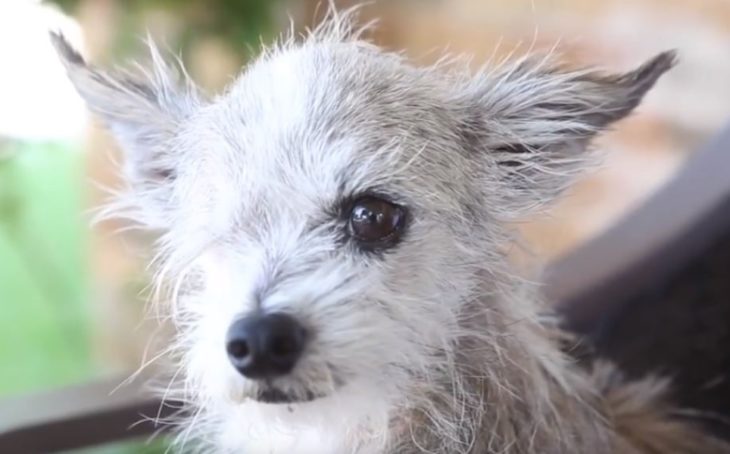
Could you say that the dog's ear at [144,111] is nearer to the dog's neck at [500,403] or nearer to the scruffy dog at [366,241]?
the scruffy dog at [366,241]

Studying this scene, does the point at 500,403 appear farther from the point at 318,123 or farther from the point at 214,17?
the point at 214,17

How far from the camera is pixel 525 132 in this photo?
92 centimetres

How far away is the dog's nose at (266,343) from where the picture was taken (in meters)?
0.76

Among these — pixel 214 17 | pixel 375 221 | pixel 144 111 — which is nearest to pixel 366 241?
pixel 375 221

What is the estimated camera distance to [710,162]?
1.17 meters

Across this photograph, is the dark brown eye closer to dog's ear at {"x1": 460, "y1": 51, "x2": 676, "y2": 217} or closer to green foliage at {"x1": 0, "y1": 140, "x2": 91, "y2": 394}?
dog's ear at {"x1": 460, "y1": 51, "x2": 676, "y2": 217}

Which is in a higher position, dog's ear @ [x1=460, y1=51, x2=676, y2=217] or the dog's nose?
dog's ear @ [x1=460, y1=51, x2=676, y2=217]

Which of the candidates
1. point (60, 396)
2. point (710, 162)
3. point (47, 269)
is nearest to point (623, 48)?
point (710, 162)

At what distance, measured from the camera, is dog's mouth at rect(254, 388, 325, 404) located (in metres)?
0.78

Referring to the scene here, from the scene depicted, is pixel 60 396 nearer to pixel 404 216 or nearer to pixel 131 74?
pixel 131 74

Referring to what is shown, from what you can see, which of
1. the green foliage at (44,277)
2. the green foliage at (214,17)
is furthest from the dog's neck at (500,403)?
the green foliage at (44,277)

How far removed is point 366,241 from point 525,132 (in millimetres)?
172

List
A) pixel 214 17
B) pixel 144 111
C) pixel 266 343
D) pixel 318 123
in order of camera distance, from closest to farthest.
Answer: pixel 266 343 < pixel 318 123 < pixel 144 111 < pixel 214 17

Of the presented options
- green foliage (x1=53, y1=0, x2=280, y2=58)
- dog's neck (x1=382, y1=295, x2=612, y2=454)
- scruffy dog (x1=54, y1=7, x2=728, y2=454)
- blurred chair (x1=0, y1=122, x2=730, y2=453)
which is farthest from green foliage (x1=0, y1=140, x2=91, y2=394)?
dog's neck (x1=382, y1=295, x2=612, y2=454)
